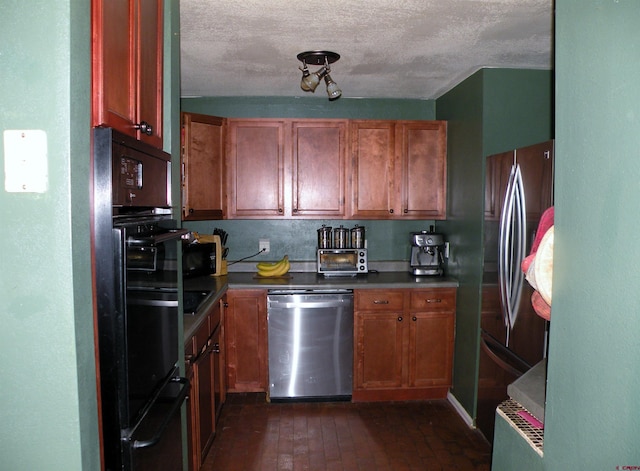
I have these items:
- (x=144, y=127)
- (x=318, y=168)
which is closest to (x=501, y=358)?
(x=318, y=168)

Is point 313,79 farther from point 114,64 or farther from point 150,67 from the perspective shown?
point 114,64

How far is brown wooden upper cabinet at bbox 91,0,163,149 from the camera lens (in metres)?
1.11

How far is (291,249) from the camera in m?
4.15

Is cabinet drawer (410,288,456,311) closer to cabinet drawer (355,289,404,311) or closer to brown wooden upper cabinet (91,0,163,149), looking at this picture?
cabinet drawer (355,289,404,311)

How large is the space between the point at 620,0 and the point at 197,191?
3.04 metres

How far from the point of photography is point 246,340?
3.52 meters

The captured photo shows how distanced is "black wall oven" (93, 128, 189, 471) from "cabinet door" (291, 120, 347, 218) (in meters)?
2.19

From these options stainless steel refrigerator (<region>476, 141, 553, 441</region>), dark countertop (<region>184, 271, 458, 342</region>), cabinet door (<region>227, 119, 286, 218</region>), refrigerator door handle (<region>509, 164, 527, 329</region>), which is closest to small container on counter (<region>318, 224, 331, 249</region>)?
dark countertop (<region>184, 271, 458, 342</region>)

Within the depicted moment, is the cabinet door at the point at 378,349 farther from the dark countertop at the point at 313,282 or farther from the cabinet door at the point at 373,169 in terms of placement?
the cabinet door at the point at 373,169

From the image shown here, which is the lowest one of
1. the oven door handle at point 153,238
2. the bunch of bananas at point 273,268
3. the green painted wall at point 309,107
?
the bunch of bananas at point 273,268

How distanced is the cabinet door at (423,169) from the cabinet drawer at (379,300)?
72 centimetres

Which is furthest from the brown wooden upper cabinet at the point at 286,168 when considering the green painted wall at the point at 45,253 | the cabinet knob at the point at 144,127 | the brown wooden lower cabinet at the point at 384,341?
the green painted wall at the point at 45,253

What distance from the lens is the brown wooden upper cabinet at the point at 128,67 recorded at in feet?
3.65

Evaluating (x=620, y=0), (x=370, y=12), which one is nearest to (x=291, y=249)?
(x=370, y=12)
